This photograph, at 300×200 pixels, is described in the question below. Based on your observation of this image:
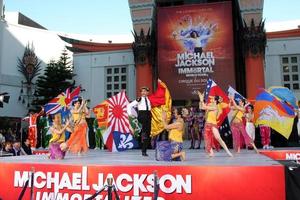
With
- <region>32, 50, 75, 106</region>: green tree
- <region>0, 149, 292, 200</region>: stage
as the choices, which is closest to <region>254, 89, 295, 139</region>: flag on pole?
<region>0, 149, 292, 200</region>: stage

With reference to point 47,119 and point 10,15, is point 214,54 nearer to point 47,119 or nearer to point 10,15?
point 47,119

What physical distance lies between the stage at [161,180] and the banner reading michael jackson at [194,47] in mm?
14709

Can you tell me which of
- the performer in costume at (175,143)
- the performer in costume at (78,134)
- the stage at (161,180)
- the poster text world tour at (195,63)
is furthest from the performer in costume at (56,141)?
the poster text world tour at (195,63)

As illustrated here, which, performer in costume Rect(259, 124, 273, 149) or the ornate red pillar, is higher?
the ornate red pillar

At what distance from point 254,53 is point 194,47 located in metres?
3.58

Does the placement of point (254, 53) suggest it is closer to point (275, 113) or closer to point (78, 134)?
point (275, 113)

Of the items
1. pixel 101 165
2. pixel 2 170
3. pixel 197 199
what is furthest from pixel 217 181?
pixel 2 170

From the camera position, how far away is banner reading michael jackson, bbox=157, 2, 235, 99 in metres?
19.6

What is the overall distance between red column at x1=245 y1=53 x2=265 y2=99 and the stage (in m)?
15.2

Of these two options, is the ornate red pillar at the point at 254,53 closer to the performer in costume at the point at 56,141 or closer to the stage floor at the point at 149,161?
the stage floor at the point at 149,161

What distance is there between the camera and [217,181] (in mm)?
4840

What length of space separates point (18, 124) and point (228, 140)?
17.7m

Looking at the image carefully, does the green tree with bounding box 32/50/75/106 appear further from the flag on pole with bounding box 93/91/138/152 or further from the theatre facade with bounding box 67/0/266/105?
the flag on pole with bounding box 93/91/138/152

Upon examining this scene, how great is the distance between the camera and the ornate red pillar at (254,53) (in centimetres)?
1973
